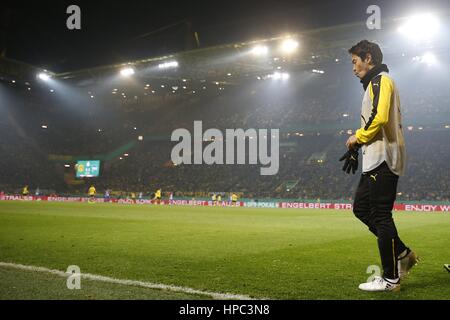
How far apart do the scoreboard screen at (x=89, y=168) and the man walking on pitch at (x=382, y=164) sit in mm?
44130

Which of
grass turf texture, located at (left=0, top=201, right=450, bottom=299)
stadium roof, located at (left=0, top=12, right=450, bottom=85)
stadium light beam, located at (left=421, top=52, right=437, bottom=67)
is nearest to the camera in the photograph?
grass turf texture, located at (left=0, top=201, right=450, bottom=299)

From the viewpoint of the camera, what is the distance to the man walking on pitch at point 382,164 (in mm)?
4719

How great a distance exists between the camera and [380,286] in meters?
4.66

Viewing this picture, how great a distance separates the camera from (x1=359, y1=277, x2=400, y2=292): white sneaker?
4660 millimetres

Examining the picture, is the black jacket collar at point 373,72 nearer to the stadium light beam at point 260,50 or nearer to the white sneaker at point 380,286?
the white sneaker at point 380,286

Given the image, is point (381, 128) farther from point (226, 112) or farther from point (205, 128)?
point (226, 112)

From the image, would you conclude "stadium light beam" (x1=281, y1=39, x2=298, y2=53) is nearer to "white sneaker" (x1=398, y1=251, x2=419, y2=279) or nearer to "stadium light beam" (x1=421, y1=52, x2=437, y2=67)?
"stadium light beam" (x1=421, y1=52, x2=437, y2=67)

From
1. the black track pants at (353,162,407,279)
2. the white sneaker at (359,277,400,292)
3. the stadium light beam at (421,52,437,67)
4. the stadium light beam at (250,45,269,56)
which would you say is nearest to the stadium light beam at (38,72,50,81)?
Answer: the stadium light beam at (250,45,269,56)

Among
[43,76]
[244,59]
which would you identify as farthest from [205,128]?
[43,76]

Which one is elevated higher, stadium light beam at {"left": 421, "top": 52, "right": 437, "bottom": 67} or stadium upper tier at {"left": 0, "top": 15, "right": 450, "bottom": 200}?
stadium light beam at {"left": 421, "top": 52, "right": 437, "bottom": 67}

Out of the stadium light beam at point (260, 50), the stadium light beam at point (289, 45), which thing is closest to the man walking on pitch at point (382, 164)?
the stadium light beam at point (289, 45)

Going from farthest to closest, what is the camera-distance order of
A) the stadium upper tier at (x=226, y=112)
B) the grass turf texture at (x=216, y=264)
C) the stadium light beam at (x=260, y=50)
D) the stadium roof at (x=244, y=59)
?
the stadium upper tier at (x=226, y=112) → the stadium light beam at (x=260, y=50) → the stadium roof at (x=244, y=59) → the grass turf texture at (x=216, y=264)

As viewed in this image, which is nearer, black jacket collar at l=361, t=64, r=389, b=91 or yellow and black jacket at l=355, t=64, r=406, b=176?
yellow and black jacket at l=355, t=64, r=406, b=176

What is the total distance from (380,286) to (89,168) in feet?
148
